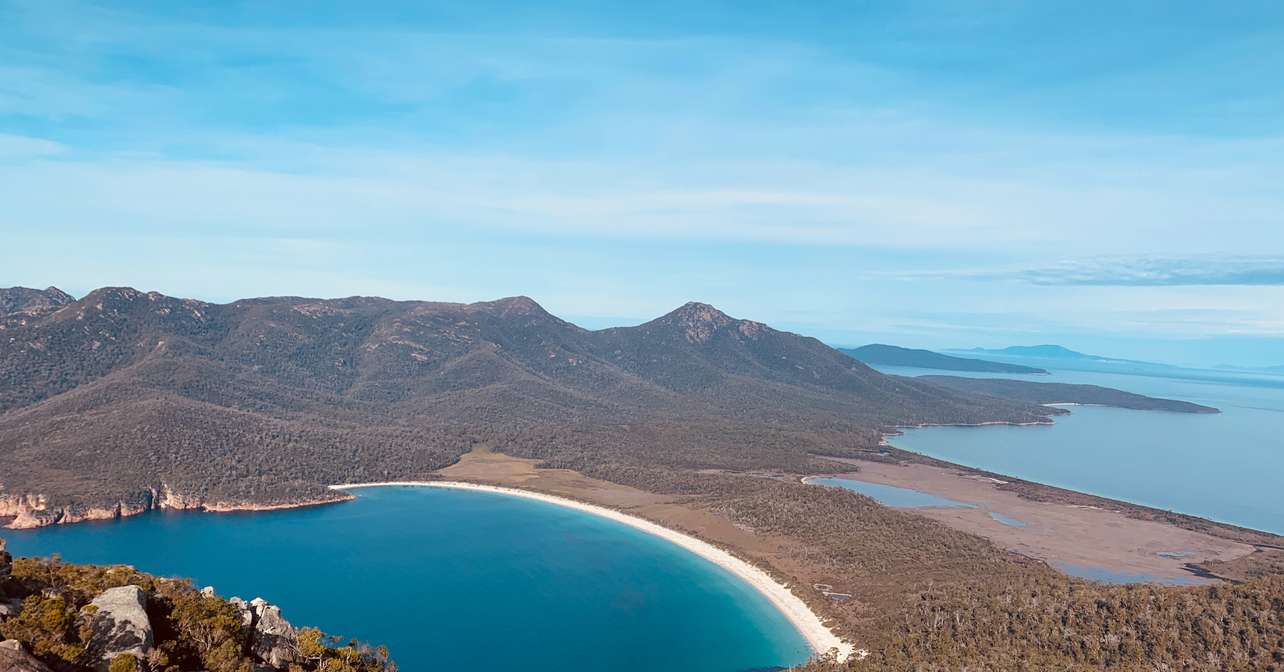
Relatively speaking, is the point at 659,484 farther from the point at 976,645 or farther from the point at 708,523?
the point at 976,645

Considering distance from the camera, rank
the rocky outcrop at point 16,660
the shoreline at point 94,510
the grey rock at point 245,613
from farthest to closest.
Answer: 1. the shoreline at point 94,510
2. the grey rock at point 245,613
3. the rocky outcrop at point 16,660

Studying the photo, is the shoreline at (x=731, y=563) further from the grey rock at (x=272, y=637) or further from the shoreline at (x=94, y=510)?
the grey rock at (x=272, y=637)

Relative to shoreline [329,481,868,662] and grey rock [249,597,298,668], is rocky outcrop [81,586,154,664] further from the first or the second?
shoreline [329,481,868,662]

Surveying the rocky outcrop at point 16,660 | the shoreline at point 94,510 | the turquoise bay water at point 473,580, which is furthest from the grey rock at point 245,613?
the shoreline at point 94,510

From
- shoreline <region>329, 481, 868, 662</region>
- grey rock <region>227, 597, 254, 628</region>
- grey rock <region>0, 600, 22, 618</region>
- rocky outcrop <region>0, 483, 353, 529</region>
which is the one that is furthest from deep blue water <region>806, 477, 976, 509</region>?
grey rock <region>0, 600, 22, 618</region>

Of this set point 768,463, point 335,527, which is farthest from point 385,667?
point 768,463
